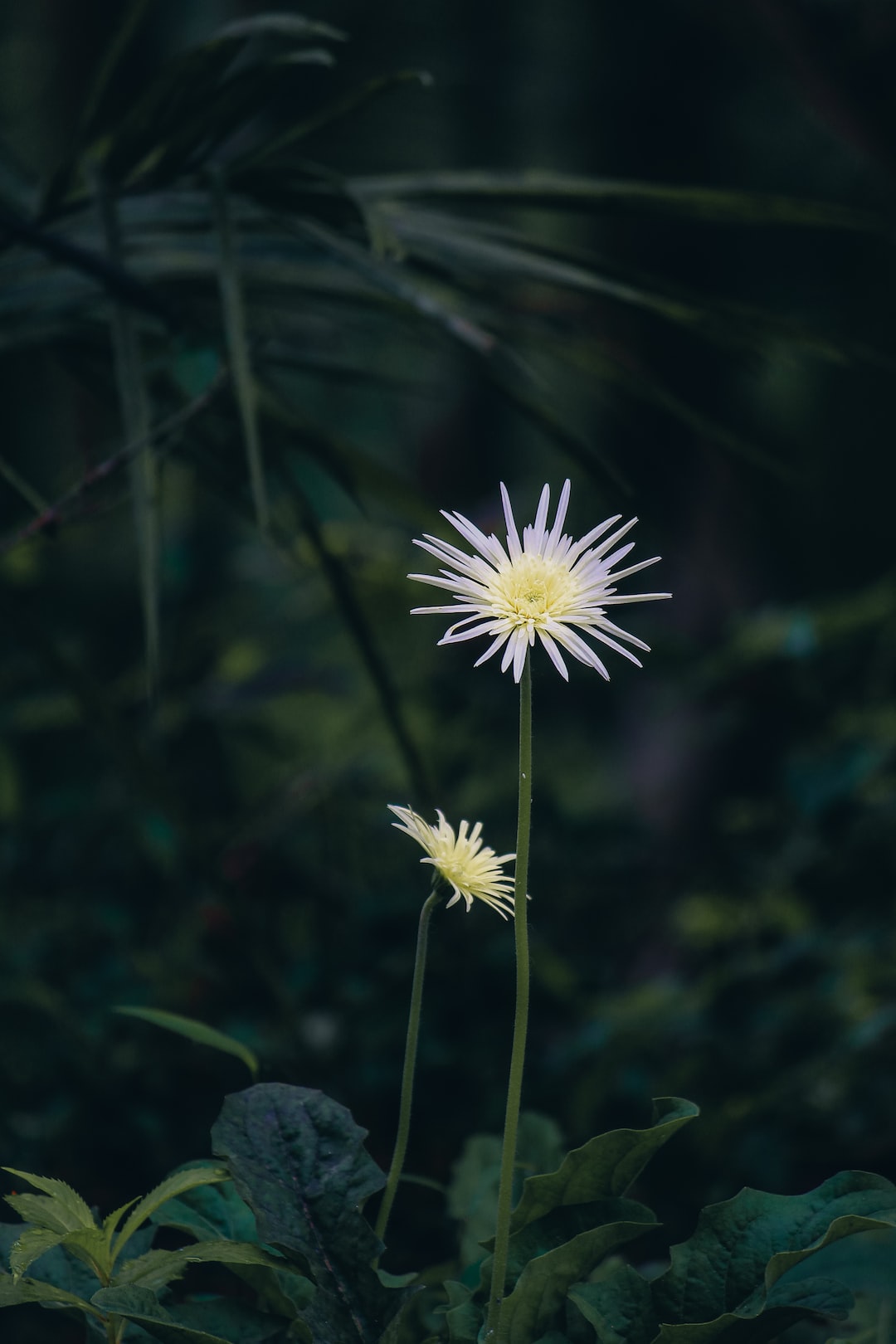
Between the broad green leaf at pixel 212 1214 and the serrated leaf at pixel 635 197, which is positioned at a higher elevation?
the serrated leaf at pixel 635 197

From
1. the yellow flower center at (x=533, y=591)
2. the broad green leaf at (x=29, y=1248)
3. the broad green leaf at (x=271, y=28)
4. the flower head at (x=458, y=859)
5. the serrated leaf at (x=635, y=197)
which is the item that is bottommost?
the broad green leaf at (x=29, y=1248)

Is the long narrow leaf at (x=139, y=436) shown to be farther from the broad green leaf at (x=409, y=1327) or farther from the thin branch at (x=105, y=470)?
the broad green leaf at (x=409, y=1327)

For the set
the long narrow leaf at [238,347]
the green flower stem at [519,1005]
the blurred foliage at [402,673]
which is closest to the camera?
the green flower stem at [519,1005]

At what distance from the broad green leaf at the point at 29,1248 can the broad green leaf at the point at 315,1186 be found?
0.08 meters

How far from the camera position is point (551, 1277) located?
→ 47cm

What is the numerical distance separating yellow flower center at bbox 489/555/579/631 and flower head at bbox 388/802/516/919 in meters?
0.09

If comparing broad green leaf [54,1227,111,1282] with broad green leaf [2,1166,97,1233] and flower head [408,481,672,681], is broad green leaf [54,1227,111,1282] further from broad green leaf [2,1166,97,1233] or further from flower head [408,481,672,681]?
flower head [408,481,672,681]

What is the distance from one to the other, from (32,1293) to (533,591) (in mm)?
361

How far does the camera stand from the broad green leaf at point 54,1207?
454 millimetres

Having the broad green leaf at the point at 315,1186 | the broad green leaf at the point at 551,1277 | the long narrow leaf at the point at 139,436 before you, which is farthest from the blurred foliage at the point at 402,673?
the broad green leaf at the point at 551,1277

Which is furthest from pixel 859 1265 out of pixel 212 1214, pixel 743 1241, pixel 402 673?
pixel 402 673

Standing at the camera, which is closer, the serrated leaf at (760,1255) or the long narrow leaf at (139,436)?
the serrated leaf at (760,1255)

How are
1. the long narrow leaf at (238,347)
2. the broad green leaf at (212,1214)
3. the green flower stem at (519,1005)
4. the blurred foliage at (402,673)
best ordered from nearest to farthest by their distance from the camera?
1. the green flower stem at (519,1005)
2. the broad green leaf at (212,1214)
3. the long narrow leaf at (238,347)
4. the blurred foliage at (402,673)

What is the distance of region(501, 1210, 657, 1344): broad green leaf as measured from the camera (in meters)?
0.46
